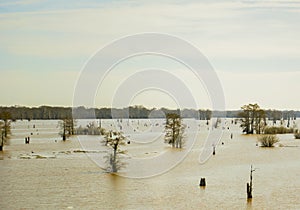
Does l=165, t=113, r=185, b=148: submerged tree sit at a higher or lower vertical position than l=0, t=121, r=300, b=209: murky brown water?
higher

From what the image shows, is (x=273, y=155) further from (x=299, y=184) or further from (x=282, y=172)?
(x=299, y=184)

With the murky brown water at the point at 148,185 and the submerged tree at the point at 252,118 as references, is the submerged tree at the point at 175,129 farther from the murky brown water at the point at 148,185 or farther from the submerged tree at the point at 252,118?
the submerged tree at the point at 252,118

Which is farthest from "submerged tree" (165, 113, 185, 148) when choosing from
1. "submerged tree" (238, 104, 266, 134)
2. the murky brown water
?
"submerged tree" (238, 104, 266, 134)

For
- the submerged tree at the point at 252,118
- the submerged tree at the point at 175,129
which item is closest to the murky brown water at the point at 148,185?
the submerged tree at the point at 175,129

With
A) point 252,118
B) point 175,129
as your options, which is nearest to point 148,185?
point 175,129

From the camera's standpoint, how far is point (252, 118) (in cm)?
8812

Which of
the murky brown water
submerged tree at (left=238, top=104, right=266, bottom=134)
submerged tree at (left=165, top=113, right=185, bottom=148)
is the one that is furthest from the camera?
submerged tree at (left=238, top=104, right=266, bottom=134)

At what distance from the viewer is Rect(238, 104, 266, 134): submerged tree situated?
85.8 metres

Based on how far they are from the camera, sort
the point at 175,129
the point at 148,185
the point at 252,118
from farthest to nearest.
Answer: the point at 252,118, the point at 175,129, the point at 148,185

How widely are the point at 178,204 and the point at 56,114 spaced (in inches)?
5474

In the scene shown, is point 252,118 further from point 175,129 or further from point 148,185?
point 148,185

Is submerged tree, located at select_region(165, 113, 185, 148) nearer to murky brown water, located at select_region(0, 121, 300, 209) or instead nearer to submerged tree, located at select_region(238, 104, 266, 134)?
murky brown water, located at select_region(0, 121, 300, 209)

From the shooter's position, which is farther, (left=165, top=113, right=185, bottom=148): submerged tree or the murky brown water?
(left=165, top=113, right=185, bottom=148): submerged tree

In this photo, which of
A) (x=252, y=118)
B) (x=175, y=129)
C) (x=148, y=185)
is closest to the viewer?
(x=148, y=185)
